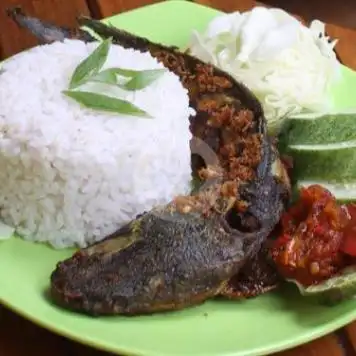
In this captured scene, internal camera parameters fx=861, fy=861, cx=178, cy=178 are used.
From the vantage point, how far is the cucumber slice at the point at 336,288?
170 centimetres

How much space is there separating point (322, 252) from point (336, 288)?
92 mm

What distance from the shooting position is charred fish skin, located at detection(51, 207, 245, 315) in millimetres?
1653

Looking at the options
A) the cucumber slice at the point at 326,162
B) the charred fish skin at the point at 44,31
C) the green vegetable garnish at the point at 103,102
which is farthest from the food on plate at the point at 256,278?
the charred fish skin at the point at 44,31

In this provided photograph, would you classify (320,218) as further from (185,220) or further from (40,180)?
(40,180)

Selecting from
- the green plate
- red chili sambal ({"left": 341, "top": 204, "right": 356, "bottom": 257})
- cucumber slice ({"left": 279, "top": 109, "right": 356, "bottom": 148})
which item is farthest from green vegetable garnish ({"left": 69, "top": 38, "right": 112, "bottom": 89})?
red chili sambal ({"left": 341, "top": 204, "right": 356, "bottom": 257})

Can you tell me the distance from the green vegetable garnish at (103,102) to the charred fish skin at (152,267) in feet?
1.01

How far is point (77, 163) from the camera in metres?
1.90

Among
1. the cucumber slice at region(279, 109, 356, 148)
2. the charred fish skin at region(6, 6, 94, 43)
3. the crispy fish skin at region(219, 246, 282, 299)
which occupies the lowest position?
the crispy fish skin at region(219, 246, 282, 299)

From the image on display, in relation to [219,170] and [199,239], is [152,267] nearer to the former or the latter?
[199,239]

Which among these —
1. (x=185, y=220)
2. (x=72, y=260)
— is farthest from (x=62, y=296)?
Result: (x=185, y=220)

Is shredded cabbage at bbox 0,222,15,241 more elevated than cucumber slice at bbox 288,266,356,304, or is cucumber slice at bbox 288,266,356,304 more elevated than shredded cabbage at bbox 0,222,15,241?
shredded cabbage at bbox 0,222,15,241

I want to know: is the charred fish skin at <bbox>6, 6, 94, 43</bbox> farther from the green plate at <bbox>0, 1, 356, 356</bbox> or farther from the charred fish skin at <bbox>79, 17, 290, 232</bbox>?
the green plate at <bbox>0, 1, 356, 356</bbox>

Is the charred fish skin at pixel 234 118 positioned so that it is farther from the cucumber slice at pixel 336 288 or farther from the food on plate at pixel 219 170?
the cucumber slice at pixel 336 288

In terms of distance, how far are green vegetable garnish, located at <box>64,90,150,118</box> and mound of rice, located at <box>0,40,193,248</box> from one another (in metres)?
0.03
